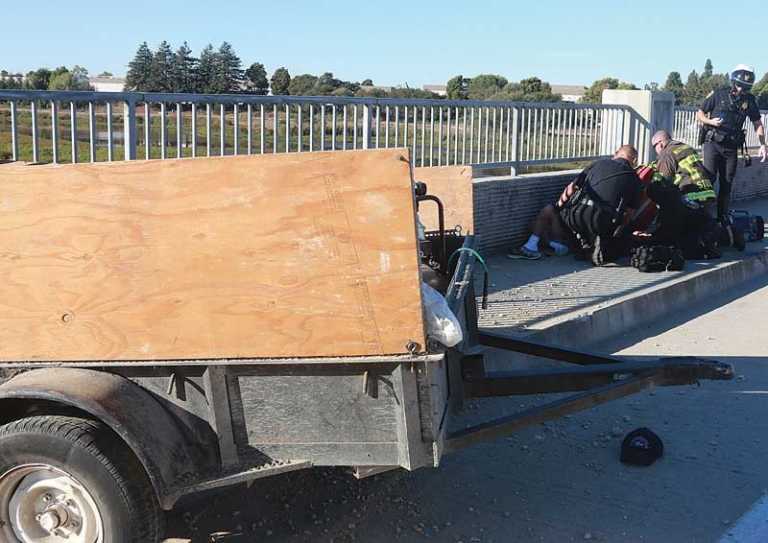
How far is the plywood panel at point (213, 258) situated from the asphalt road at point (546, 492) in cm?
101

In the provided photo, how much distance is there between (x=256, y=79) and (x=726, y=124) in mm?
6574

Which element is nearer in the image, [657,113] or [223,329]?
[223,329]

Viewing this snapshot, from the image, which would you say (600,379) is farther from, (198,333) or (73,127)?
(73,127)

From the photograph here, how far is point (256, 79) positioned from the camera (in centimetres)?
1205

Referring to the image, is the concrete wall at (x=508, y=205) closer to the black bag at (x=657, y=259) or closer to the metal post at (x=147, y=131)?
the black bag at (x=657, y=259)

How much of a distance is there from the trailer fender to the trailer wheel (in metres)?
0.09

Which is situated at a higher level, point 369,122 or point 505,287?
point 369,122

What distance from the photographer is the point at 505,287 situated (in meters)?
8.37

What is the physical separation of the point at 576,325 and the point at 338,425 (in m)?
4.36

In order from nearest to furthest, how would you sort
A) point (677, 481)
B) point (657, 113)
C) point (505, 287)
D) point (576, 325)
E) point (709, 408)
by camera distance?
point (677, 481) < point (709, 408) < point (576, 325) < point (505, 287) < point (657, 113)

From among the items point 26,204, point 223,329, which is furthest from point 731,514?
point 26,204

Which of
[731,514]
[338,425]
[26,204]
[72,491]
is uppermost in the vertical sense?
[26,204]

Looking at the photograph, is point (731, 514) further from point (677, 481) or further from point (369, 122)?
point (369, 122)

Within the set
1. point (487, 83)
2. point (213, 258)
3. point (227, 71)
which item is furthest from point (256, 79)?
point (487, 83)
